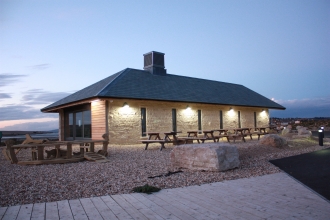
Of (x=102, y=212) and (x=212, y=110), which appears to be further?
(x=212, y=110)

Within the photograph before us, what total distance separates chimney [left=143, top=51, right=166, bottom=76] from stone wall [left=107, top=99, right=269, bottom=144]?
12.9 feet

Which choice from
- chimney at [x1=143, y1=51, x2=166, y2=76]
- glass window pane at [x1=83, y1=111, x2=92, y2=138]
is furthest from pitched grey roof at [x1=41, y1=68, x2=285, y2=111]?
glass window pane at [x1=83, y1=111, x2=92, y2=138]

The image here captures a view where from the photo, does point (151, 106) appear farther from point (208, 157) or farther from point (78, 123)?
point (208, 157)

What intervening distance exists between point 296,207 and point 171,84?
1649 centimetres

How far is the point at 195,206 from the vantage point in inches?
167

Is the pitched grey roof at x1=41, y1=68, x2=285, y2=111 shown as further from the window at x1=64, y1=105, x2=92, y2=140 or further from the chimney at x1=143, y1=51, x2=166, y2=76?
the window at x1=64, y1=105, x2=92, y2=140

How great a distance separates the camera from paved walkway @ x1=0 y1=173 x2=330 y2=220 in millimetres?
3844

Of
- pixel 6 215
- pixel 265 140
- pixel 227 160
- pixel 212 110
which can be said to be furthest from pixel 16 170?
pixel 212 110

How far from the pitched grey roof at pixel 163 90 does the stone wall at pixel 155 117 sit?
0.57 m

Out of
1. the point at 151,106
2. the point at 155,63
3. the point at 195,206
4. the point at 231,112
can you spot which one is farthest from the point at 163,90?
the point at 195,206

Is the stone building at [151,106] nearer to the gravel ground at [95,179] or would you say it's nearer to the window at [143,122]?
the window at [143,122]

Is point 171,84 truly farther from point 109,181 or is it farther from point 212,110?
point 109,181

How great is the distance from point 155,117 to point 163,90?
208 centimetres

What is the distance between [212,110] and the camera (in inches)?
822
